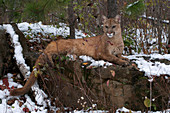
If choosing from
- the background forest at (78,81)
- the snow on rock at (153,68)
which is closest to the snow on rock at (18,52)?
the background forest at (78,81)

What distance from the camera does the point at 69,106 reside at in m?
4.53

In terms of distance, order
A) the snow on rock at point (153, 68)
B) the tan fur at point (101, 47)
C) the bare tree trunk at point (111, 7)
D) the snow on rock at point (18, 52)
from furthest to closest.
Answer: the bare tree trunk at point (111, 7)
the snow on rock at point (18, 52)
the tan fur at point (101, 47)
the snow on rock at point (153, 68)

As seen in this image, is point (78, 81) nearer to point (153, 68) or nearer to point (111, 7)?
point (153, 68)

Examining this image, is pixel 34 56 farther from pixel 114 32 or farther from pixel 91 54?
A: pixel 114 32

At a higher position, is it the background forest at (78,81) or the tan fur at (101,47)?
the tan fur at (101,47)

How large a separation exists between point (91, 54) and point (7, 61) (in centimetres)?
232

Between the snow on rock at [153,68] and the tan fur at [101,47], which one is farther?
the tan fur at [101,47]

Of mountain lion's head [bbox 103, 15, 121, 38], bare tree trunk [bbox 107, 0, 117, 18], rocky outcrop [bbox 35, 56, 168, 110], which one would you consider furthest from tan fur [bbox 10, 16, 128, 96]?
bare tree trunk [bbox 107, 0, 117, 18]

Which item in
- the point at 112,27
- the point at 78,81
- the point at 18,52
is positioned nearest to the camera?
the point at 78,81

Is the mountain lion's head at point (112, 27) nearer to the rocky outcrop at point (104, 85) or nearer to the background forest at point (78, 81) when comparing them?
the background forest at point (78, 81)

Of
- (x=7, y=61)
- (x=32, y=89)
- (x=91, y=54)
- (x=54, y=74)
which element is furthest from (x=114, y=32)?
(x=7, y=61)

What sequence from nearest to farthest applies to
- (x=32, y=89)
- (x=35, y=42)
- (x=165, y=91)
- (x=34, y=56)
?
1. (x=165, y=91)
2. (x=32, y=89)
3. (x=34, y=56)
4. (x=35, y=42)

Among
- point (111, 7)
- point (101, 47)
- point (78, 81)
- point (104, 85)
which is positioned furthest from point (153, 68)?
point (111, 7)

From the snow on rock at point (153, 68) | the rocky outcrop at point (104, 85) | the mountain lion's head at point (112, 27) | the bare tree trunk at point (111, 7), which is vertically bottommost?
the rocky outcrop at point (104, 85)
